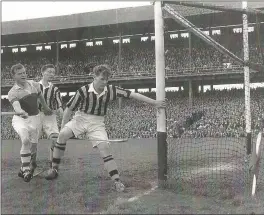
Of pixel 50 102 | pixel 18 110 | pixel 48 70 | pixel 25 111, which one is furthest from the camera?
pixel 50 102

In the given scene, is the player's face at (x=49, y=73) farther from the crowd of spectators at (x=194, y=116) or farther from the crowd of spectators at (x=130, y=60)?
the crowd of spectators at (x=130, y=60)

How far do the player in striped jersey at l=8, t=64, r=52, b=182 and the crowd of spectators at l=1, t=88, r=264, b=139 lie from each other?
12453 millimetres

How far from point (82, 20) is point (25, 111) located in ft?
84.2

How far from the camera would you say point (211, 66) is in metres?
26.9

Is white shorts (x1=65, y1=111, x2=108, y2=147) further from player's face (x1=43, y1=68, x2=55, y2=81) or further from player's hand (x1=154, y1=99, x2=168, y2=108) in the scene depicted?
player's face (x1=43, y1=68, x2=55, y2=81)

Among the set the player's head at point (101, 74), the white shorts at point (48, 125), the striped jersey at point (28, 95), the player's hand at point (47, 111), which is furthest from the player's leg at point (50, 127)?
the player's head at point (101, 74)

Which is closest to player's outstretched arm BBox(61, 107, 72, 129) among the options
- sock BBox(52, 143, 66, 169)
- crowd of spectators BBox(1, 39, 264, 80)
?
sock BBox(52, 143, 66, 169)

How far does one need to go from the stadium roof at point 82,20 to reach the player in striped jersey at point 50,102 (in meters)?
22.6

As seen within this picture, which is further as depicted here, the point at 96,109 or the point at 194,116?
the point at 194,116

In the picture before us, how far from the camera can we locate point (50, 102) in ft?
22.9

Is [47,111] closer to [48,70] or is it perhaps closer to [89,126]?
[48,70]

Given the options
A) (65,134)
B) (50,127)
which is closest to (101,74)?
(65,134)

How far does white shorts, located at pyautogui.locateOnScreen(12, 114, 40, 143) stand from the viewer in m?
5.75

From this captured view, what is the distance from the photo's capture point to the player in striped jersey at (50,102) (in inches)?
263
